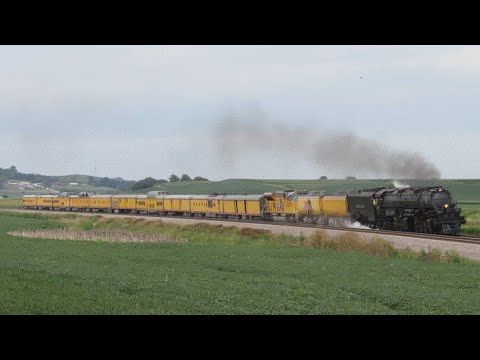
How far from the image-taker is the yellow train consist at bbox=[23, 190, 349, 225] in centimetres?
4862

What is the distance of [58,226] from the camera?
59.6 metres

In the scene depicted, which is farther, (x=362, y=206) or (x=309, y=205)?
(x=309, y=205)

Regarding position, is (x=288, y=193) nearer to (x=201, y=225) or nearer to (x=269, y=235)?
(x=201, y=225)

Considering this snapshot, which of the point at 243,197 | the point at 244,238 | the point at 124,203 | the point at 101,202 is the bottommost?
the point at 244,238

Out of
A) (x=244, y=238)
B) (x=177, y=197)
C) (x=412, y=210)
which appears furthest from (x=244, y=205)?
(x=412, y=210)

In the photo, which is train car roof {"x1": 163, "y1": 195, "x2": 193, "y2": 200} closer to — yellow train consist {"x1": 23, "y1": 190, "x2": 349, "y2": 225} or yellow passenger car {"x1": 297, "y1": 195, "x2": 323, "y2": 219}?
yellow train consist {"x1": 23, "y1": 190, "x2": 349, "y2": 225}

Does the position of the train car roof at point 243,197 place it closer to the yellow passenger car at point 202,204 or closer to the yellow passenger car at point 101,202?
the yellow passenger car at point 202,204

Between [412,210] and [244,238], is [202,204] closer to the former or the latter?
[244,238]

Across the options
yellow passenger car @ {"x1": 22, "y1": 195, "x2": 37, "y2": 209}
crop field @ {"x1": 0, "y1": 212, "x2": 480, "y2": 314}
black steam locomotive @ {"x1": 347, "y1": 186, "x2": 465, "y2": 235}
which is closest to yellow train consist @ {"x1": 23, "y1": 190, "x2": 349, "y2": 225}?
yellow passenger car @ {"x1": 22, "y1": 195, "x2": 37, "y2": 209}

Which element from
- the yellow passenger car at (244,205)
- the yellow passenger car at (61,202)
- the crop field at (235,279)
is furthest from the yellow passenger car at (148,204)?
the crop field at (235,279)

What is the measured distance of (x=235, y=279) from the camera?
72.3 feet

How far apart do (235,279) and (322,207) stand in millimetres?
27200

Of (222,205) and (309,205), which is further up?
(309,205)

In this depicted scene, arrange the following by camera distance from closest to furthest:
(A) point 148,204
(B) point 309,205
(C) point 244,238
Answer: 1. (C) point 244,238
2. (B) point 309,205
3. (A) point 148,204
